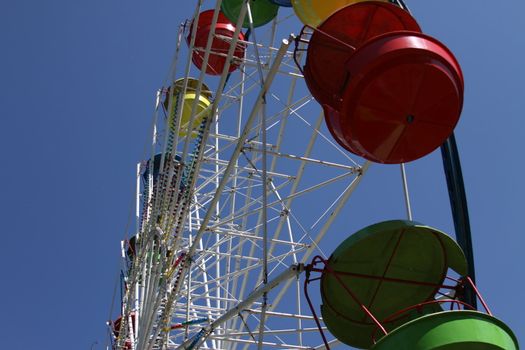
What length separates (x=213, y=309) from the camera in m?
13.7

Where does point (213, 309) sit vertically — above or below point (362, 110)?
below

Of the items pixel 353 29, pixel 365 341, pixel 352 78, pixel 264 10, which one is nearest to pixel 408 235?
pixel 365 341

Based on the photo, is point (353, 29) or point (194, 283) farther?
point (194, 283)

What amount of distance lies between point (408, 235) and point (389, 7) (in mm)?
2962

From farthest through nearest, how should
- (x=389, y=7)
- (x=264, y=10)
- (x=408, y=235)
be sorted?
(x=264, y=10), (x=389, y=7), (x=408, y=235)

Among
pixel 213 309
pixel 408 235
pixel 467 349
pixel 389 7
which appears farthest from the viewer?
pixel 213 309

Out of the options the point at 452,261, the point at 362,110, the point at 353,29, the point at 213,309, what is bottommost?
the point at 213,309

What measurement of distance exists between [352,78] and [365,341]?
115 inches

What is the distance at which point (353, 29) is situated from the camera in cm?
803

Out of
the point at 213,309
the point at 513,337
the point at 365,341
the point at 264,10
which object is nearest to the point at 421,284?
the point at 365,341

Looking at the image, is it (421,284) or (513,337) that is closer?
(513,337)

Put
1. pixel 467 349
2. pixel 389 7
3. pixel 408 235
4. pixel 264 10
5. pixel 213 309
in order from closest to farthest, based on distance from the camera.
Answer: pixel 467 349
pixel 408 235
pixel 389 7
pixel 213 309
pixel 264 10

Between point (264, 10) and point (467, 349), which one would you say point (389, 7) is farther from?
point (264, 10)

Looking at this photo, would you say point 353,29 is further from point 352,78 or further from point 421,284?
point 421,284
